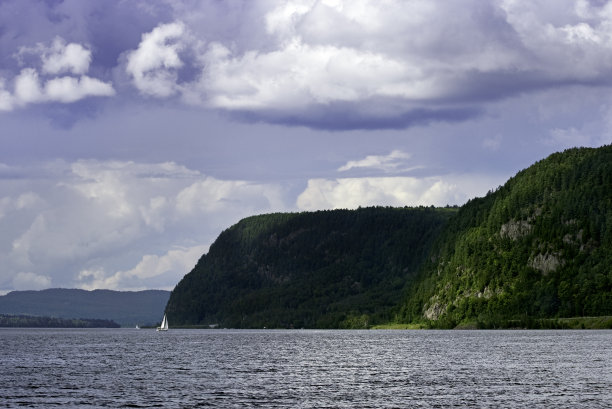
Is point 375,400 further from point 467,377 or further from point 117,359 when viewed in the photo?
point 117,359

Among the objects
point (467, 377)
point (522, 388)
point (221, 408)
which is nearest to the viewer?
point (221, 408)

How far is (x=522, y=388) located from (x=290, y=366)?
56.9m

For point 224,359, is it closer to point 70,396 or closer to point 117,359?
point 117,359

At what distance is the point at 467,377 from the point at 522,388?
18.4 metres

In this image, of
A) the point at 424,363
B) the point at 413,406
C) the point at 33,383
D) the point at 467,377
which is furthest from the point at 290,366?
the point at 413,406

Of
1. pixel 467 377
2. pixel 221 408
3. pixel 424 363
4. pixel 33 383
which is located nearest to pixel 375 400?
pixel 221 408

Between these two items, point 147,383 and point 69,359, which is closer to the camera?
point 147,383

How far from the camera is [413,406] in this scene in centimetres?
9350

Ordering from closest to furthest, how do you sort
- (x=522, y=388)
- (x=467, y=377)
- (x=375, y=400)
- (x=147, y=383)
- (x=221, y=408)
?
(x=221, y=408) < (x=375, y=400) < (x=522, y=388) < (x=147, y=383) < (x=467, y=377)

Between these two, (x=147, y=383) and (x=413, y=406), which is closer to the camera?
(x=413, y=406)

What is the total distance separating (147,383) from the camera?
119875 mm

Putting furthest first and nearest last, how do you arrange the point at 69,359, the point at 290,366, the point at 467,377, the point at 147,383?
1. the point at 69,359
2. the point at 290,366
3. the point at 467,377
4. the point at 147,383

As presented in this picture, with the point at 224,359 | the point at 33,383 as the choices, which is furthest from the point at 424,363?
the point at 33,383

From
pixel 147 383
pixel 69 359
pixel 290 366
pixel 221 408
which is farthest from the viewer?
pixel 69 359
